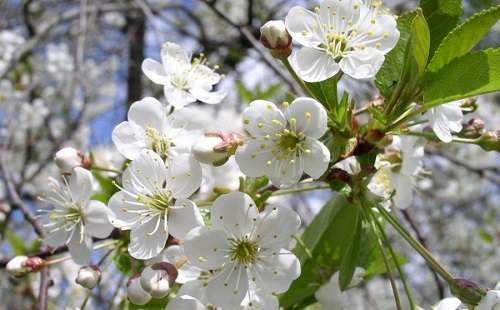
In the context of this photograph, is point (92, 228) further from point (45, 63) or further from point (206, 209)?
point (45, 63)

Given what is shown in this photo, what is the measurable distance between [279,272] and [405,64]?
564 millimetres

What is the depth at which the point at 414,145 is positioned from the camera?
1.68m

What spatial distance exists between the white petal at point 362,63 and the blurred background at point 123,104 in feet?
2.56

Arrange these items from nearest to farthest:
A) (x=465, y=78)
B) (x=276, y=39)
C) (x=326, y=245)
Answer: (x=465, y=78)
(x=276, y=39)
(x=326, y=245)

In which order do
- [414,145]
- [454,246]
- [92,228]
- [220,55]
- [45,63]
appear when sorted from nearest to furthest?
[92,228] < [414,145] < [220,55] < [45,63] < [454,246]

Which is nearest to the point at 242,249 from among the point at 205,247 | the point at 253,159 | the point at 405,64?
the point at 205,247

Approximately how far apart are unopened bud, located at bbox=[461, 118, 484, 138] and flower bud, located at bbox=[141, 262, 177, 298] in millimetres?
867

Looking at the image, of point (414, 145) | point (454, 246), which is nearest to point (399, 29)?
point (414, 145)

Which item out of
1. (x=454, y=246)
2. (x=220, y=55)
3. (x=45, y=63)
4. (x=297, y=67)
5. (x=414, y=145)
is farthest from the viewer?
(x=454, y=246)

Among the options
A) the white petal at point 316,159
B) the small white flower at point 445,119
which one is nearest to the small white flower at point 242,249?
the white petal at point 316,159

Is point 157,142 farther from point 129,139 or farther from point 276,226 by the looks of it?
point 276,226

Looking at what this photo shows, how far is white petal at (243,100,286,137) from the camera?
135 centimetres

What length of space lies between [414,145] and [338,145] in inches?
15.3

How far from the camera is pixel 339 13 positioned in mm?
1451
